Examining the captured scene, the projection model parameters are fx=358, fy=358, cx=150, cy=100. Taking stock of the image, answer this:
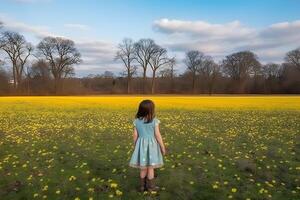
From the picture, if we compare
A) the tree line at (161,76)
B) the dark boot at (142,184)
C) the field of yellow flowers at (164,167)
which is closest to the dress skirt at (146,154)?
the dark boot at (142,184)

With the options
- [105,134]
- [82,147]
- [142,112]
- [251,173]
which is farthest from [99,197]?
[105,134]

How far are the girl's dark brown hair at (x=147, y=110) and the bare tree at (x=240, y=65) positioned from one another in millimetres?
109389

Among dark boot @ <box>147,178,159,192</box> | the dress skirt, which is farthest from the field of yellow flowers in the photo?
the dress skirt

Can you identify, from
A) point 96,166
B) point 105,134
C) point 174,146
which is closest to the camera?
point 96,166

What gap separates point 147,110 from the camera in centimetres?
859

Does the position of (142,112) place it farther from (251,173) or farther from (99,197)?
(251,173)

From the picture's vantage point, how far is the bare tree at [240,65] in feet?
381

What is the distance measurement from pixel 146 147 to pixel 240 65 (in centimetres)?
11320

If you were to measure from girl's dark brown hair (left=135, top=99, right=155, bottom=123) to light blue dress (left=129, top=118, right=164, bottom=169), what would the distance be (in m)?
0.12

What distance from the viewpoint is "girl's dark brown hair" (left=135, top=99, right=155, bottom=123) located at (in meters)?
8.57

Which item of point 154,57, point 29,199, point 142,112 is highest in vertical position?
point 154,57

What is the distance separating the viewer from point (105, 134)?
58.6ft

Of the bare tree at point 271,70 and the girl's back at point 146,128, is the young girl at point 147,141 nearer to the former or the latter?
the girl's back at point 146,128

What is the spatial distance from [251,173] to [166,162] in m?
2.73
